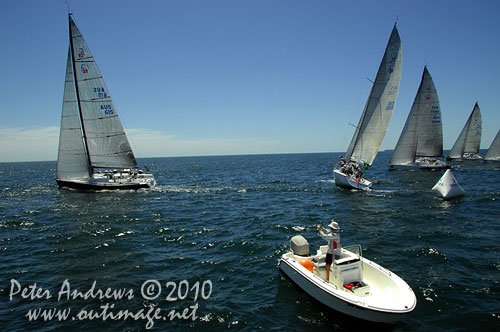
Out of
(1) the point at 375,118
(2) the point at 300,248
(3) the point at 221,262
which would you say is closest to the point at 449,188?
(1) the point at 375,118

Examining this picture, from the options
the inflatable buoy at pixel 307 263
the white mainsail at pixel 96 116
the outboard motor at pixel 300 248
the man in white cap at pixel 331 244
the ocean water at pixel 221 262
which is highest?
the white mainsail at pixel 96 116

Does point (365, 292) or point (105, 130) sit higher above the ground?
point (105, 130)

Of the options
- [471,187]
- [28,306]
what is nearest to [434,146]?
[471,187]

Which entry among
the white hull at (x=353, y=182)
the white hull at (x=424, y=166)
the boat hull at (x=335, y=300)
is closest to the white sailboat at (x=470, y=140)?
the white hull at (x=424, y=166)

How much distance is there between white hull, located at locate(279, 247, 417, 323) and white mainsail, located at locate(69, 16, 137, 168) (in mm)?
31002

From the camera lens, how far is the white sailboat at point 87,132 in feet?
103

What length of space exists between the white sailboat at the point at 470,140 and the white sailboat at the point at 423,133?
81.9ft

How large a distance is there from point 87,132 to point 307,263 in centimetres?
3246

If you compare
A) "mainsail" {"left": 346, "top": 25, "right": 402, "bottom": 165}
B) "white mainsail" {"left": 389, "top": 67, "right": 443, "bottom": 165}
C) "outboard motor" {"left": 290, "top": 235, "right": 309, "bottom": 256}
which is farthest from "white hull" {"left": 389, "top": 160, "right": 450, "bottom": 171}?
"outboard motor" {"left": 290, "top": 235, "right": 309, "bottom": 256}

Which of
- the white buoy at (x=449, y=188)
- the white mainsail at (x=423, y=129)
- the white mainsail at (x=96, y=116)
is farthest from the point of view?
the white mainsail at (x=423, y=129)

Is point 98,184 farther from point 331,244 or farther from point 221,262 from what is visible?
point 331,244

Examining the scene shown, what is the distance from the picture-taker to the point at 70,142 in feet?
107

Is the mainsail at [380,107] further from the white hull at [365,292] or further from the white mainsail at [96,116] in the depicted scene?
the white mainsail at [96,116]

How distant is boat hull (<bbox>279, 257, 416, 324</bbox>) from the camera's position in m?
7.76
